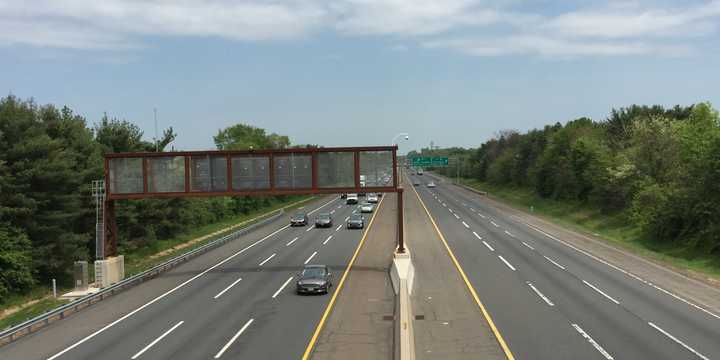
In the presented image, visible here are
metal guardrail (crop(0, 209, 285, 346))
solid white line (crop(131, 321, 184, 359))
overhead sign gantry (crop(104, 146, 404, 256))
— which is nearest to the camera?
solid white line (crop(131, 321, 184, 359))

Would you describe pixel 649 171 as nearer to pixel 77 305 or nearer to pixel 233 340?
pixel 233 340

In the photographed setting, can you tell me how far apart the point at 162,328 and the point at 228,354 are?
5119 millimetres

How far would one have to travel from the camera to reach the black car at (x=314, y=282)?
95.1 ft

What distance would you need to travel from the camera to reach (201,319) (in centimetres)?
2441

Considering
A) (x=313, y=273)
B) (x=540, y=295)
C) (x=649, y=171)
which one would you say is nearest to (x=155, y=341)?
(x=313, y=273)

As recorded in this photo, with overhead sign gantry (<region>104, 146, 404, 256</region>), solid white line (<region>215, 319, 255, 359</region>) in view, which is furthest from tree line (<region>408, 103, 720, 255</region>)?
solid white line (<region>215, 319, 255, 359</region>)

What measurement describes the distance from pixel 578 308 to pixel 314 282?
1248 cm

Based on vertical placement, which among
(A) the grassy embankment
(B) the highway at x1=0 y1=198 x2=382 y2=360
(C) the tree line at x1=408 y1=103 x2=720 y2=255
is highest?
(C) the tree line at x1=408 y1=103 x2=720 y2=255

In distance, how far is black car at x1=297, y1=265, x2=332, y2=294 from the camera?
95.1ft

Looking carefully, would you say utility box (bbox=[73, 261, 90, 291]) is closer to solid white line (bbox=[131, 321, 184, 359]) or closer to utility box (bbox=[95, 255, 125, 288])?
utility box (bbox=[95, 255, 125, 288])

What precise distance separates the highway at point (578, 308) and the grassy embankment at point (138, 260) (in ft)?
74.1

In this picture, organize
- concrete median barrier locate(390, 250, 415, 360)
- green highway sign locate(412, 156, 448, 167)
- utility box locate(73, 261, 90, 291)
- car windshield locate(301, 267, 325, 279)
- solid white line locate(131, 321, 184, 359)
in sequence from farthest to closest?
green highway sign locate(412, 156, 448, 167) → utility box locate(73, 261, 90, 291) → car windshield locate(301, 267, 325, 279) → solid white line locate(131, 321, 184, 359) → concrete median barrier locate(390, 250, 415, 360)

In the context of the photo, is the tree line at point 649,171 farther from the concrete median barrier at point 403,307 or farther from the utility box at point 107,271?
the utility box at point 107,271

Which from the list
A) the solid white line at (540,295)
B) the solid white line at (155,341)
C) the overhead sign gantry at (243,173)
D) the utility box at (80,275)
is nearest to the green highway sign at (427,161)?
the overhead sign gantry at (243,173)
